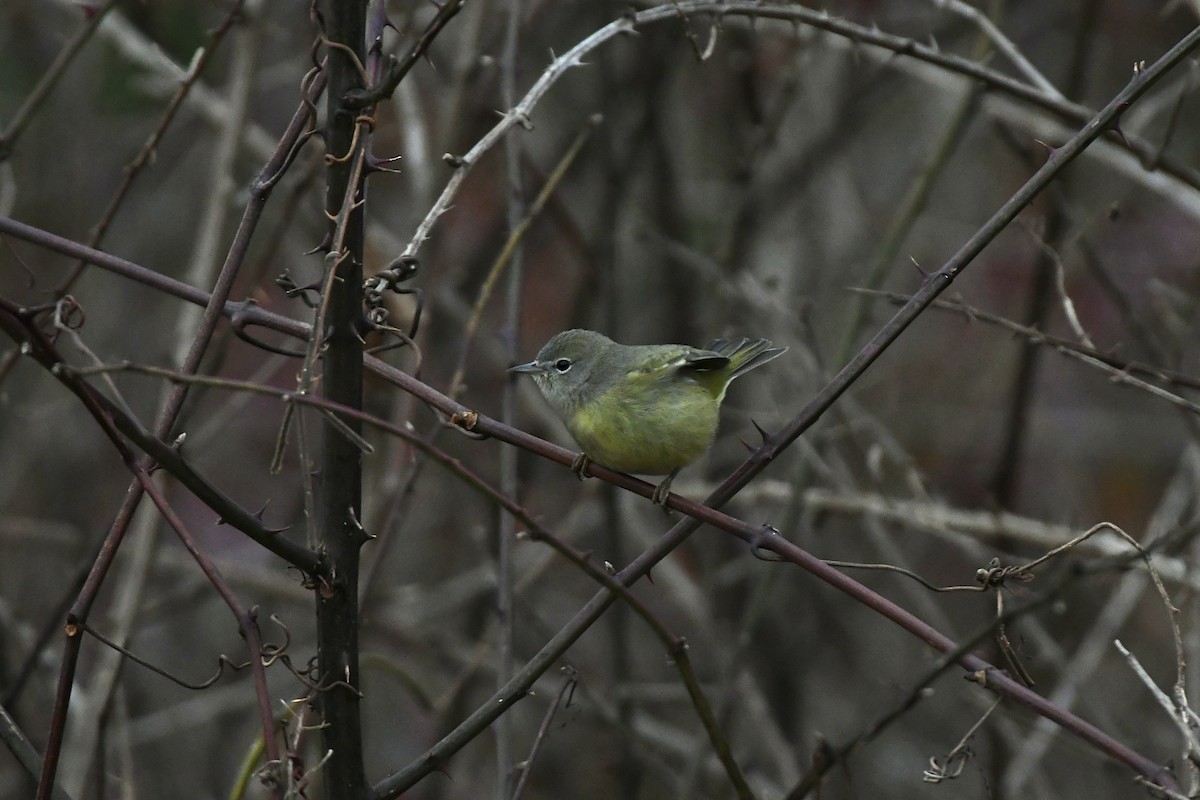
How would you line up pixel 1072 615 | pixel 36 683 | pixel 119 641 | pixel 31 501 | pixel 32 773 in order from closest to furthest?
pixel 32 773 < pixel 119 641 < pixel 36 683 < pixel 1072 615 < pixel 31 501

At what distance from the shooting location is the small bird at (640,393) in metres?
3.73

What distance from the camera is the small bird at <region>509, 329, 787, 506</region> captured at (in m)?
3.73

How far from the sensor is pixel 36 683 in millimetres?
5621

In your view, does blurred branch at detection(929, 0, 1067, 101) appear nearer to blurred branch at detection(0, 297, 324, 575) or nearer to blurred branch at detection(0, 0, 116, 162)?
blurred branch at detection(0, 0, 116, 162)

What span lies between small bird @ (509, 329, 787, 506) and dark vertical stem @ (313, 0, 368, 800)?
1.46 metres

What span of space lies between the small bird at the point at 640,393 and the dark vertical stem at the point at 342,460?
4.78 feet

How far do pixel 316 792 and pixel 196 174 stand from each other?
15.8 feet

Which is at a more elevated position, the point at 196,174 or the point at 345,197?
the point at 196,174

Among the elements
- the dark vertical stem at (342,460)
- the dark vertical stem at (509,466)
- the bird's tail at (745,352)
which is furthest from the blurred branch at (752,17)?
the bird's tail at (745,352)

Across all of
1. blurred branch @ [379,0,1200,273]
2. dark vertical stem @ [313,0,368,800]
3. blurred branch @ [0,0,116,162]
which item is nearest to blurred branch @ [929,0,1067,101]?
blurred branch @ [379,0,1200,273]

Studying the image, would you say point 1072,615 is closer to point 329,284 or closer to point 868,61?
point 868,61

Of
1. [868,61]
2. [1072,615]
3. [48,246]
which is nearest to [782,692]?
[1072,615]

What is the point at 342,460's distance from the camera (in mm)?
2264

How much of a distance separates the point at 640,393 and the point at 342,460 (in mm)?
1753
